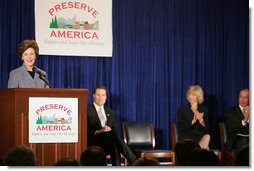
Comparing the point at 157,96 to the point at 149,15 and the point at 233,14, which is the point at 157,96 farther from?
the point at 233,14

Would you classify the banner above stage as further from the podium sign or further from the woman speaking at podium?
the podium sign

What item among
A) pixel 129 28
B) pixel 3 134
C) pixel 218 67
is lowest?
pixel 3 134

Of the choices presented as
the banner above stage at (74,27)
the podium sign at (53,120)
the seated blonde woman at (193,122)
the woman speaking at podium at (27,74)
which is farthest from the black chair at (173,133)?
the podium sign at (53,120)

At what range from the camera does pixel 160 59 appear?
335 inches

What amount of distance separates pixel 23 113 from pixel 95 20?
343cm

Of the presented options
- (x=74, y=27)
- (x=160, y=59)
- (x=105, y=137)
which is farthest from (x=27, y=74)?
(x=160, y=59)

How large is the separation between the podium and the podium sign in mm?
38

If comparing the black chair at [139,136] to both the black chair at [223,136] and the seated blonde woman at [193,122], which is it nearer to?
the seated blonde woman at [193,122]

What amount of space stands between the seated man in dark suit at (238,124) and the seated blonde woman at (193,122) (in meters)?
0.34

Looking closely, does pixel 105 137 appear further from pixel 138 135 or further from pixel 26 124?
pixel 26 124

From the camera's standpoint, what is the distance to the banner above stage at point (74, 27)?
7.78 metres

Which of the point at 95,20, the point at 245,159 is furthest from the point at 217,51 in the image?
the point at 245,159

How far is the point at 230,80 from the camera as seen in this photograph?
29.4 ft

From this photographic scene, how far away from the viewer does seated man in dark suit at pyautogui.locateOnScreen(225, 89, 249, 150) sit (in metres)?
7.64
